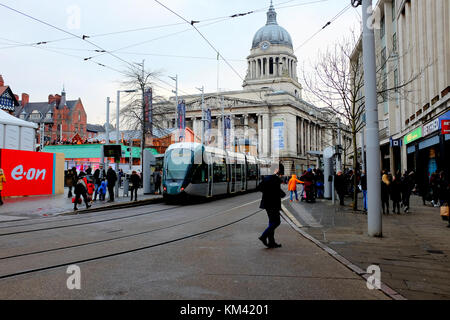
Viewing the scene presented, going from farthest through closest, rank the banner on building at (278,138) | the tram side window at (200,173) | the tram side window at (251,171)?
the banner on building at (278,138) → the tram side window at (251,171) → the tram side window at (200,173)

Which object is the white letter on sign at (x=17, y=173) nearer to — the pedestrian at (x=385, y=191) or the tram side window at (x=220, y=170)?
the tram side window at (x=220, y=170)

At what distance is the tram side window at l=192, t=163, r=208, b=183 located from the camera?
19.6 metres

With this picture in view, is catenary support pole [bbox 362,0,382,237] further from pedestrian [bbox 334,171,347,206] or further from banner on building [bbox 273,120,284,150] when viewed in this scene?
banner on building [bbox 273,120,284,150]

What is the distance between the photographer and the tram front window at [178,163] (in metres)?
19.3

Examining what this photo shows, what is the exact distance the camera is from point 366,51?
395 inches

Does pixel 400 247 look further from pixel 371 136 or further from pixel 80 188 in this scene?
pixel 80 188

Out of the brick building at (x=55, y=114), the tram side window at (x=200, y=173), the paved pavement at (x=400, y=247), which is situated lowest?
the paved pavement at (x=400, y=247)

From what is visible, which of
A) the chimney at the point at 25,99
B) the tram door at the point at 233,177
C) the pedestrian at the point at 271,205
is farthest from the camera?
the chimney at the point at 25,99

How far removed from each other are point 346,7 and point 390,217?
7.96 meters

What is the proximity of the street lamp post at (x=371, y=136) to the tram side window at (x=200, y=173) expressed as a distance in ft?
35.4

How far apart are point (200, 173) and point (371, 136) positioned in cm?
1124

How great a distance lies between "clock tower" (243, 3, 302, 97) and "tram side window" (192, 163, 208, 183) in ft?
263

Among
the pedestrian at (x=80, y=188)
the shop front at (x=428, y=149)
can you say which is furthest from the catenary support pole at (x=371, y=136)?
the pedestrian at (x=80, y=188)
